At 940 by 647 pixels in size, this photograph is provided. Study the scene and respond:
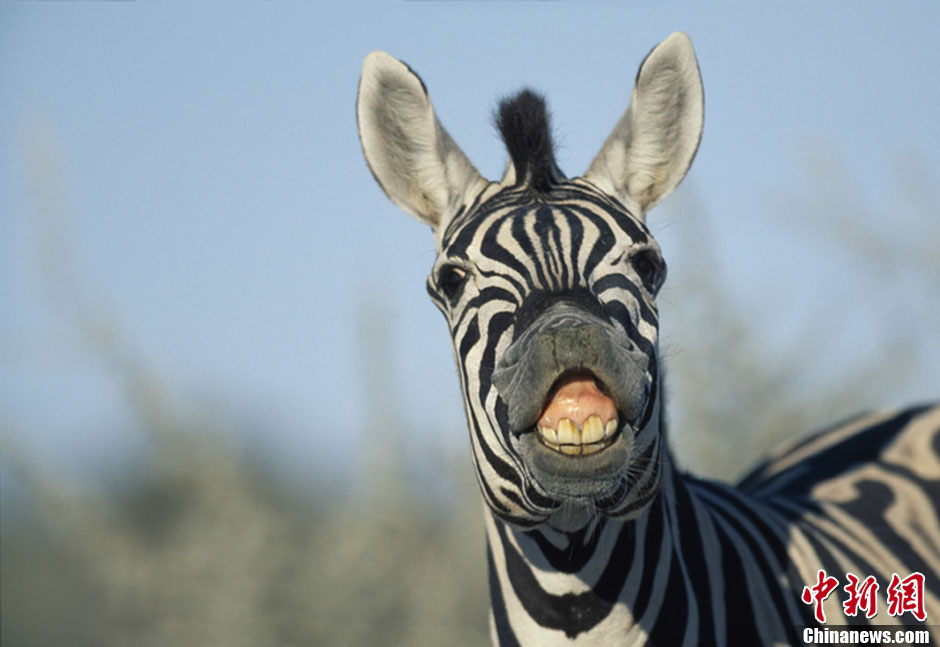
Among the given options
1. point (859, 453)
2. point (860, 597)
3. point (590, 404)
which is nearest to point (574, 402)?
point (590, 404)

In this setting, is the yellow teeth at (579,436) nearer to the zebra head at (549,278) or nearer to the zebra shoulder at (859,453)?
the zebra head at (549,278)

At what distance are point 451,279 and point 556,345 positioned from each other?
29.9 inches

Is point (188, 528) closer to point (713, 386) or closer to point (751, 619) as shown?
point (713, 386)

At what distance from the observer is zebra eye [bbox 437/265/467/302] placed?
11.8ft

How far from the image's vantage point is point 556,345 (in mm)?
2969

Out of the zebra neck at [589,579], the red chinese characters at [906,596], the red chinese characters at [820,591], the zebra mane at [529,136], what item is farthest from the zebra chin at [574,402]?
the red chinese characters at [906,596]

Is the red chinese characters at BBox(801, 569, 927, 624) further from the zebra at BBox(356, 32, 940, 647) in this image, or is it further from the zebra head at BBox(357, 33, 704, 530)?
the zebra head at BBox(357, 33, 704, 530)

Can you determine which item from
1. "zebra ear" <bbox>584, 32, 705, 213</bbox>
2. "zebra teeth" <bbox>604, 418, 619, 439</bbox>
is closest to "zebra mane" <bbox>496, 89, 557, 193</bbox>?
"zebra ear" <bbox>584, 32, 705, 213</bbox>

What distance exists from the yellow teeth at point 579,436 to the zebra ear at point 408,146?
137 cm

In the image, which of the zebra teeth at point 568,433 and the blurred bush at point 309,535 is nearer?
the zebra teeth at point 568,433

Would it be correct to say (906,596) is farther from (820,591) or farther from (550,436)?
(550,436)

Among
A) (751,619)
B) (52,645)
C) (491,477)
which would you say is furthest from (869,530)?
(52,645)

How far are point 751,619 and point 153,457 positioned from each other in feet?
30.9

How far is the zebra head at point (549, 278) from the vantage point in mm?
3029
